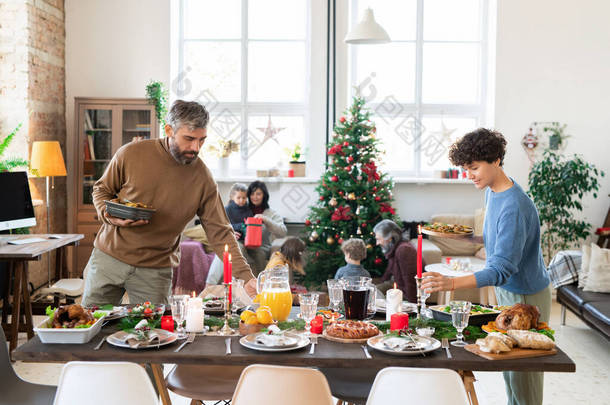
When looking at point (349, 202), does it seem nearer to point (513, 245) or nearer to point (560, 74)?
point (560, 74)

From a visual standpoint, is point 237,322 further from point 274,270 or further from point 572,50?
Answer: point 572,50

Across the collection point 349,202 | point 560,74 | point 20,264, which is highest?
point 560,74

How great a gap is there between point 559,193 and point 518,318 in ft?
14.6

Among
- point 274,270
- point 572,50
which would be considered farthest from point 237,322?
point 572,50

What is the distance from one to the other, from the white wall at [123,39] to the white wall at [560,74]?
12.1 feet

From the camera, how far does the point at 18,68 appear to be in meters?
6.05

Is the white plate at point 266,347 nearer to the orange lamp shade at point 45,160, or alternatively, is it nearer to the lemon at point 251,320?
the lemon at point 251,320

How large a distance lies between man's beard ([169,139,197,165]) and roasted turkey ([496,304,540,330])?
1477mm

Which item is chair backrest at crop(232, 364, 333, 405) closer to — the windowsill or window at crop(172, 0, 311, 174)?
the windowsill

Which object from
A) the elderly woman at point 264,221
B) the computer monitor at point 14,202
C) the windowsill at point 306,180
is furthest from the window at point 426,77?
the computer monitor at point 14,202

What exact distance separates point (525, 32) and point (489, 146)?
4.87 metres

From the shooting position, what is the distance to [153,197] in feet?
9.57

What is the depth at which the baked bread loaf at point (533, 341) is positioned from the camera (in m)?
2.14

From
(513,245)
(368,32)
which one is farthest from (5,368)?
(368,32)
